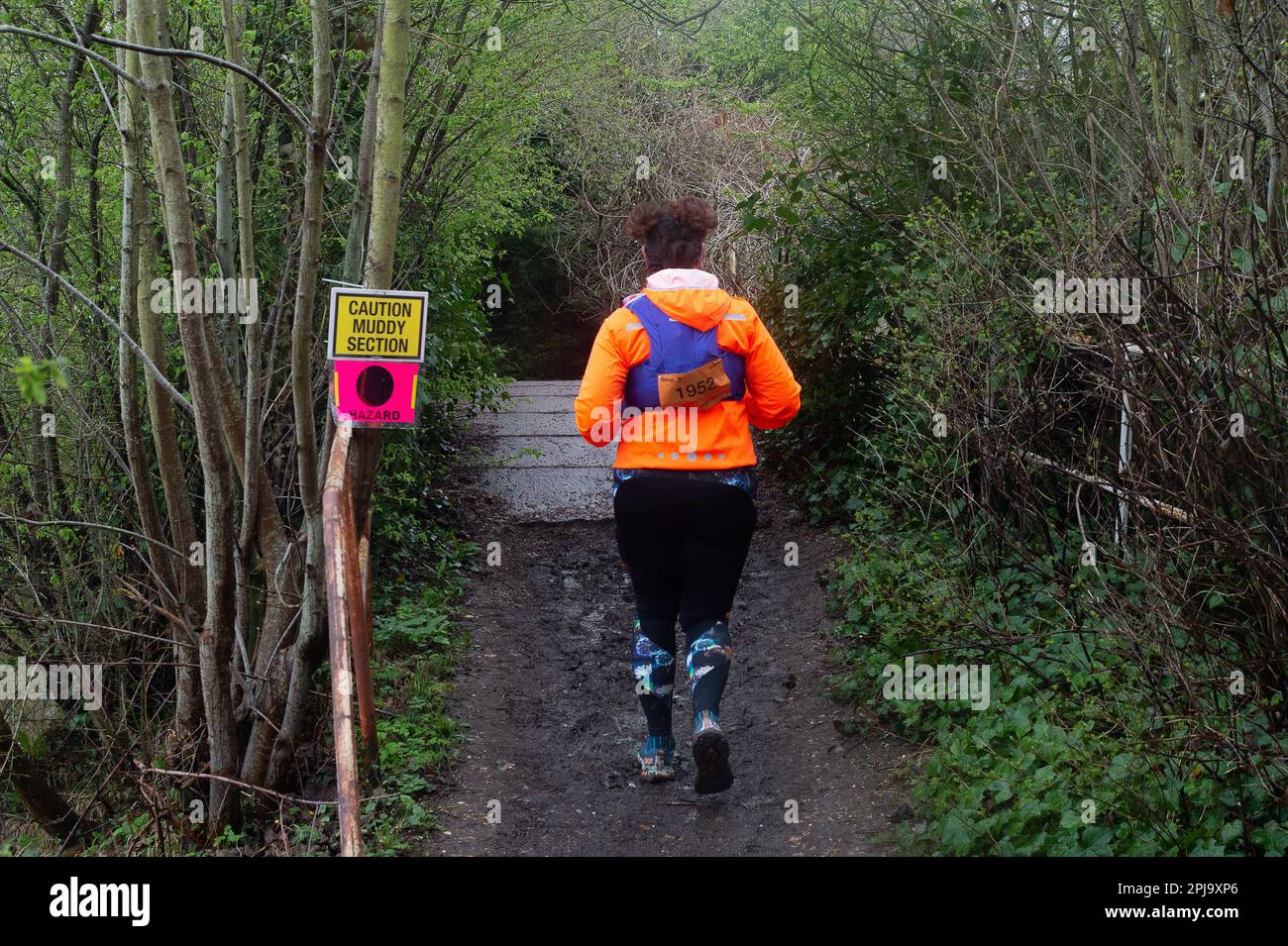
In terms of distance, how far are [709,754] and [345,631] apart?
5.82ft

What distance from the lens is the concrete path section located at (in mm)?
9945

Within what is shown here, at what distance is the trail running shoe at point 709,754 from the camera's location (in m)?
4.54

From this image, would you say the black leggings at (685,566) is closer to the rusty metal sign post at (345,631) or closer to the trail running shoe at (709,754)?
the trail running shoe at (709,754)

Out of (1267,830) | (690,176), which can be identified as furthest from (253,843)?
(690,176)

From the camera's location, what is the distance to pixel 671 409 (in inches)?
177

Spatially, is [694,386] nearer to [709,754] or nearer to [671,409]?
[671,409]

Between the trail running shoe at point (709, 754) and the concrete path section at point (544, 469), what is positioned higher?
the concrete path section at point (544, 469)

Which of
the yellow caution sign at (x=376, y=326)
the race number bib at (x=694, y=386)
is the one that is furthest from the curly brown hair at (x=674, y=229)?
the yellow caution sign at (x=376, y=326)

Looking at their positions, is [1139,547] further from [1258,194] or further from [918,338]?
[918,338]

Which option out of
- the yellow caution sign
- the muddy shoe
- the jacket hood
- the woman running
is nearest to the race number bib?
the woman running

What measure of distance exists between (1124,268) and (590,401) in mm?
1845

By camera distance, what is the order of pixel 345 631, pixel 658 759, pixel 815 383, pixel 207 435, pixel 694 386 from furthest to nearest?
pixel 815 383 → pixel 207 435 → pixel 658 759 → pixel 694 386 → pixel 345 631

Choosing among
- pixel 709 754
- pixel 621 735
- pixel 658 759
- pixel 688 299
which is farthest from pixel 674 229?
pixel 621 735

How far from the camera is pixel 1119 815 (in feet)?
13.2
